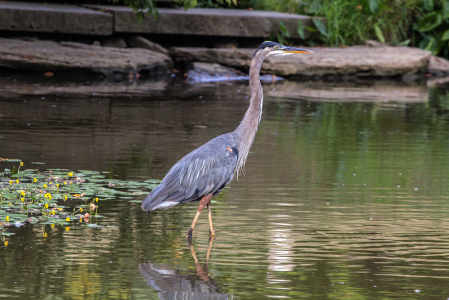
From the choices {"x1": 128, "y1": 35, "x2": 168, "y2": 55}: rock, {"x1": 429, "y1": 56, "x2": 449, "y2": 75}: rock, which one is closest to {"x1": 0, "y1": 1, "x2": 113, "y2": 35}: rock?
{"x1": 128, "y1": 35, "x2": 168, "y2": 55}: rock

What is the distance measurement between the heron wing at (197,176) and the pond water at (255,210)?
37 cm

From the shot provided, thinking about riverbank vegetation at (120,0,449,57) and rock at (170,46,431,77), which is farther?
riverbank vegetation at (120,0,449,57)

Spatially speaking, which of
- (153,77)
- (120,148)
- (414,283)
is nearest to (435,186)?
(414,283)

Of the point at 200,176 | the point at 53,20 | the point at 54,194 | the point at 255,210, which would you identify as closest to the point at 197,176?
the point at 200,176

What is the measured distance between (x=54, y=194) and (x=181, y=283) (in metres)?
2.48

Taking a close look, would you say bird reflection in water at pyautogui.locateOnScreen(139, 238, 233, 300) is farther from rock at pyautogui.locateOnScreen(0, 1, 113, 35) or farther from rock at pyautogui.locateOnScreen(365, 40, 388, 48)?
rock at pyautogui.locateOnScreen(365, 40, 388, 48)

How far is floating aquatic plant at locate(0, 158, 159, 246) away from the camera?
5.89 meters

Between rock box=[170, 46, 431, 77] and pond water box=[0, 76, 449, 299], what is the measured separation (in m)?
5.69

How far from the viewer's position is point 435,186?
25.3 feet

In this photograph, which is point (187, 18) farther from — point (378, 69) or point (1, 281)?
point (1, 281)

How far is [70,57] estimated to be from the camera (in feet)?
56.9

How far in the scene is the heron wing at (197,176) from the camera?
5609 millimetres

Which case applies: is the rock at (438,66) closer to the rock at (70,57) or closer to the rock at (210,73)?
the rock at (210,73)

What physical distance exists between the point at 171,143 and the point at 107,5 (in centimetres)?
1217
